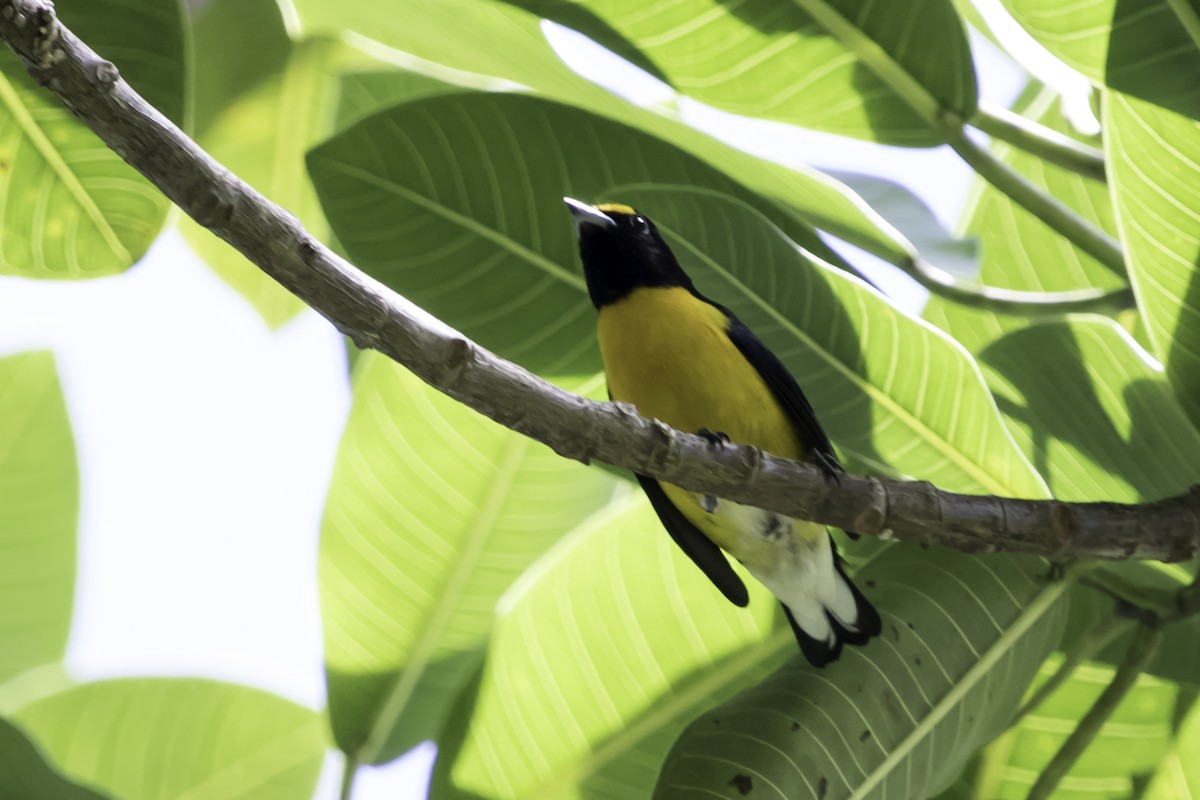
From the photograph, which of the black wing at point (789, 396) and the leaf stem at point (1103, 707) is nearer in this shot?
the leaf stem at point (1103, 707)

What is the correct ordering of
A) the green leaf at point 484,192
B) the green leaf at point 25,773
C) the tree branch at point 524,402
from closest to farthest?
the tree branch at point 524,402, the green leaf at point 25,773, the green leaf at point 484,192

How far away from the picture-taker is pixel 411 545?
6.93 feet

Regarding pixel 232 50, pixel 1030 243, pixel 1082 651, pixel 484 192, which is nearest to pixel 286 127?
pixel 232 50

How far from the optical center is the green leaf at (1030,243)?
2422mm

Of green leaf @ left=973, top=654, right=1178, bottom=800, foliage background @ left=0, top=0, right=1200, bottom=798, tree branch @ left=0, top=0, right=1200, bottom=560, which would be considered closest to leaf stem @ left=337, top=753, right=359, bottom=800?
foliage background @ left=0, top=0, right=1200, bottom=798

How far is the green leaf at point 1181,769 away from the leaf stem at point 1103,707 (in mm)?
333

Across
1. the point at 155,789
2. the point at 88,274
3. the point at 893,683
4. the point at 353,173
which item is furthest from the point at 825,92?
the point at 155,789

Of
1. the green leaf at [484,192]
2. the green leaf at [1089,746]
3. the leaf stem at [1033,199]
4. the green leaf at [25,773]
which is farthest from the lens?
the green leaf at [1089,746]

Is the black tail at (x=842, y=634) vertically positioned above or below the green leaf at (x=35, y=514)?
above

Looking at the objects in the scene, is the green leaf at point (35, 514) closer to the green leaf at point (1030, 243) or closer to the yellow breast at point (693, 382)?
the yellow breast at point (693, 382)

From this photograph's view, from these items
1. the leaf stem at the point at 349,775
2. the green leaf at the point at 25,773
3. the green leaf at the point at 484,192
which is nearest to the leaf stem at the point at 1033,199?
the green leaf at the point at 484,192

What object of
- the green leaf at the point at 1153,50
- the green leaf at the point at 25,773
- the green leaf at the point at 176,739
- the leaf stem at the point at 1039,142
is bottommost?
the green leaf at the point at 176,739

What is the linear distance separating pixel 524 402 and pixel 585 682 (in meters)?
0.89

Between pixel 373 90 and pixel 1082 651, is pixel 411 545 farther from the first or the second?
pixel 1082 651
